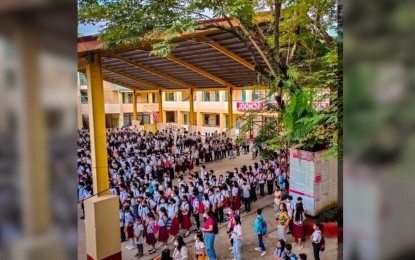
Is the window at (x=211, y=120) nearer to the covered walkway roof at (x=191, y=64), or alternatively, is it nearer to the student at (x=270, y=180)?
the covered walkway roof at (x=191, y=64)

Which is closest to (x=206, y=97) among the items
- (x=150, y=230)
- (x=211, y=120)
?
(x=211, y=120)

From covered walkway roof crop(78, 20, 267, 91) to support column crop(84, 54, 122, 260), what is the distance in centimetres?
82

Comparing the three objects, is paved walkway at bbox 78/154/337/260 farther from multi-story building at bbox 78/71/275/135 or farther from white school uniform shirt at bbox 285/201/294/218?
multi-story building at bbox 78/71/275/135

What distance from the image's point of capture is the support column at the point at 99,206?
5355 millimetres

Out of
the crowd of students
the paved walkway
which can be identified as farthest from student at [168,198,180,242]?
the paved walkway

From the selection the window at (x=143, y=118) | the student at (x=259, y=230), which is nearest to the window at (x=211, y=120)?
the window at (x=143, y=118)

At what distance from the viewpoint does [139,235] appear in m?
5.96

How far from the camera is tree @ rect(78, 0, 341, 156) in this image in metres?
4.05

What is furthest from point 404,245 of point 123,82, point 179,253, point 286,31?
point 123,82

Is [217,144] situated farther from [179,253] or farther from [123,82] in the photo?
[179,253]

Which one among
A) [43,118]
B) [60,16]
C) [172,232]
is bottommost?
[172,232]

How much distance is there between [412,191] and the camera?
0.88 m

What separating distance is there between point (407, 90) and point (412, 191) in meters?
0.26

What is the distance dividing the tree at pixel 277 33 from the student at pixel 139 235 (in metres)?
2.96
